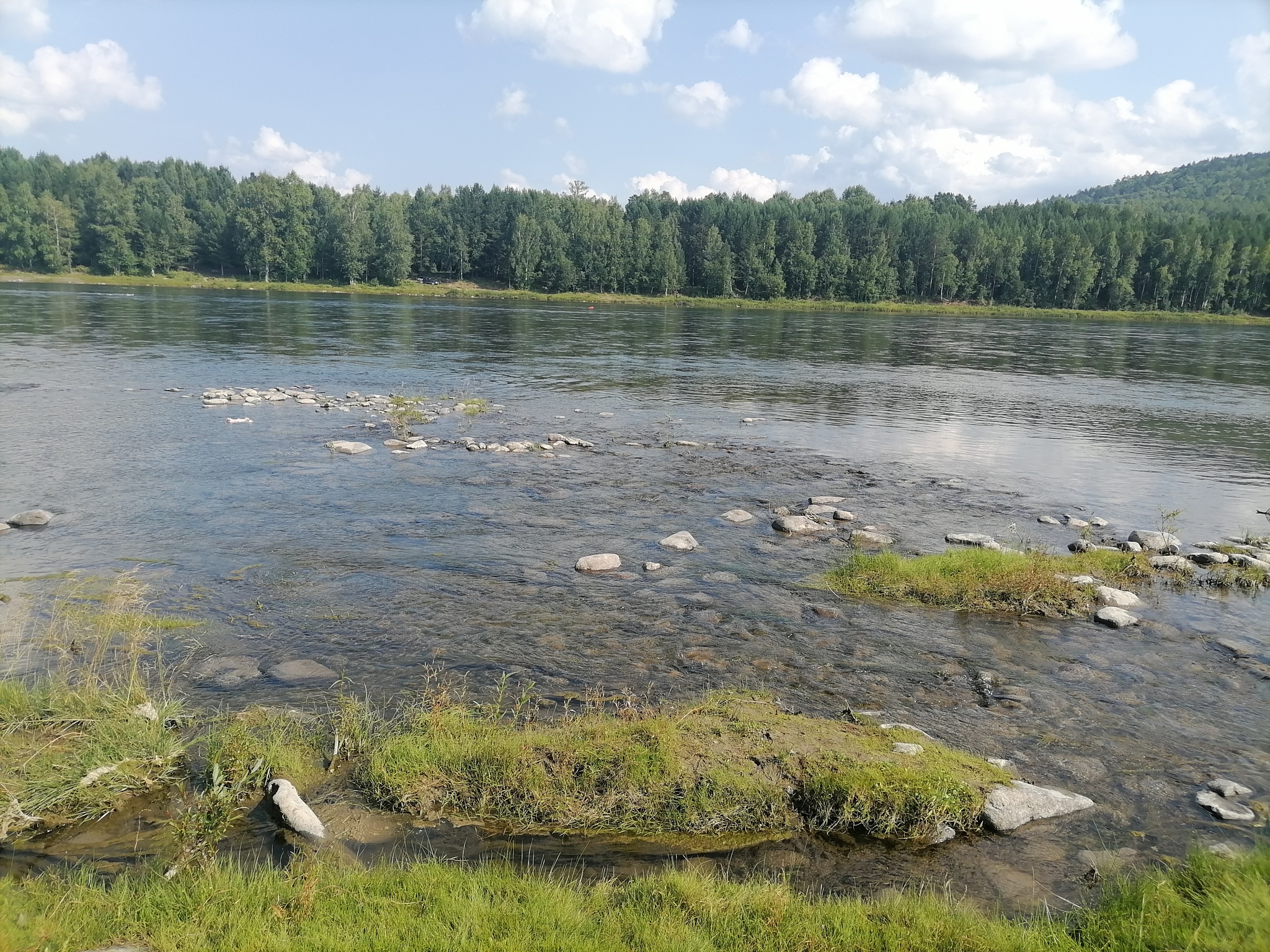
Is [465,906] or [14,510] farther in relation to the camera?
[14,510]

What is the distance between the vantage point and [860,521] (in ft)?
59.7

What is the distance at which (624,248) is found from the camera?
519 feet

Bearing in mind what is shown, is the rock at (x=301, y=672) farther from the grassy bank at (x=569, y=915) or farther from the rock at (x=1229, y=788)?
the rock at (x=1229, y=788)

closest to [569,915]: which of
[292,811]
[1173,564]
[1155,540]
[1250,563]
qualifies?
[292,811]

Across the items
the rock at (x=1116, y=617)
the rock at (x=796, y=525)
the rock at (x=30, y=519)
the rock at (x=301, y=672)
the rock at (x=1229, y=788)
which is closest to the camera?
the rock at (x=1229, y=788)

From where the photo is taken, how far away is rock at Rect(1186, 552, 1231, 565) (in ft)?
51.2

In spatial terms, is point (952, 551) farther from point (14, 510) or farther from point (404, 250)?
point (404, 250)

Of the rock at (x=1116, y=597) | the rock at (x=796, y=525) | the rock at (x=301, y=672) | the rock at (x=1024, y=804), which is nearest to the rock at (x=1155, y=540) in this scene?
the rock at (x=1116, y=597)

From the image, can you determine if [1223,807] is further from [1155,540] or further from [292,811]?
[1155,540]

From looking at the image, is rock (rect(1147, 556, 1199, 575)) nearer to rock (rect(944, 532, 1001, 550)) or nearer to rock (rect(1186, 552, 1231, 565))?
rock (rect(1186, 552, 1231, 565))

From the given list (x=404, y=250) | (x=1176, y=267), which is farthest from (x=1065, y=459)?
(x=1176, y=267)

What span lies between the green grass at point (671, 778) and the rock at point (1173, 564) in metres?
9.30

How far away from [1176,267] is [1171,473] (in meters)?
164

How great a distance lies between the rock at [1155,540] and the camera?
1653cm
